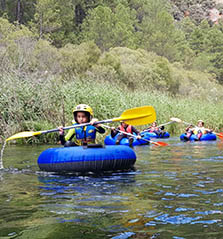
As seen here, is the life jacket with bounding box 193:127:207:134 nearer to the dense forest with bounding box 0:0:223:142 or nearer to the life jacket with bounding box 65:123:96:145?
the dense forest with bounding box 0:0:223:142

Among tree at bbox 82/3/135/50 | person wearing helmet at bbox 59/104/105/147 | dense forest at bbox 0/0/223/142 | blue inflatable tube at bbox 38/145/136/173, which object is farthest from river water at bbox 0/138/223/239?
tree at bbox 82/3/135/50

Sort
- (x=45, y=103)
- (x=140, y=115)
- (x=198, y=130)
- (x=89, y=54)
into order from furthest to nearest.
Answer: (x=89, y=54)
(x=198, y=130)
(x=45, y=103)
(x=140, y=115)

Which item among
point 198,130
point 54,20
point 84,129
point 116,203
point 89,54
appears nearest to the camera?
point 116,203

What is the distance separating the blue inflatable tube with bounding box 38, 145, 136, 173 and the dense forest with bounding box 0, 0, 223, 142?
4.79 meters

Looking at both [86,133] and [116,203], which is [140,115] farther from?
[116,203]

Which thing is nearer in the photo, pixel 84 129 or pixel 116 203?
pixel 116 203

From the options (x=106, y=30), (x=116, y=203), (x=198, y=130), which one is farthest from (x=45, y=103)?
(x=106, y=30)

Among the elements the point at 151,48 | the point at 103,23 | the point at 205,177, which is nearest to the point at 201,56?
the point at 151,48

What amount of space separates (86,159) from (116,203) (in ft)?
6.36

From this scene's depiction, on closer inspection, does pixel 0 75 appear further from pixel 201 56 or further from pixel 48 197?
pixel 201 56

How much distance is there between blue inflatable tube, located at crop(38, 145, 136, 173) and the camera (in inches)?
244

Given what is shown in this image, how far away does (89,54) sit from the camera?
28703mm

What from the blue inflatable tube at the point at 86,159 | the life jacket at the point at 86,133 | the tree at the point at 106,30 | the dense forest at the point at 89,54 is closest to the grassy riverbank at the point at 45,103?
the dense forest at the point at 89,54

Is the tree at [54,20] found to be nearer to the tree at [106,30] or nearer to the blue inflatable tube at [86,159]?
the tree at [106,30]
